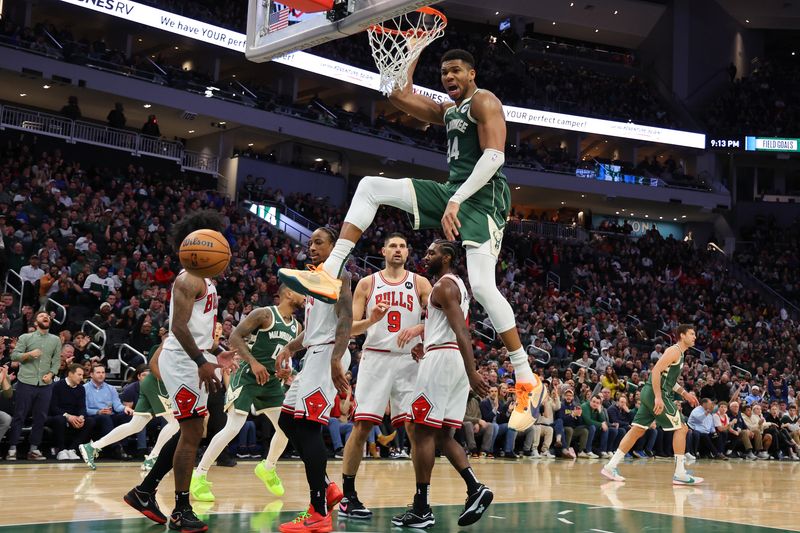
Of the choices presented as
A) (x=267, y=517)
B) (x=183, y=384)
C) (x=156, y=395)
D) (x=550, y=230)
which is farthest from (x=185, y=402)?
(x=550, y=230)

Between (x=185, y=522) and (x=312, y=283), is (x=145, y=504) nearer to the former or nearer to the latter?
(x=185, y=522)

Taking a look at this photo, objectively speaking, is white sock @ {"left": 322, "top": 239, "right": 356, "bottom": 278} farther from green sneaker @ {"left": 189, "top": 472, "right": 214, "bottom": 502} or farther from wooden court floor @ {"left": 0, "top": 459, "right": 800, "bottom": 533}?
green sneaker @ {"left": 189, "top": 472, "right": 214, "bottom": 502}

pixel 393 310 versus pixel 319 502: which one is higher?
pixel 393 310

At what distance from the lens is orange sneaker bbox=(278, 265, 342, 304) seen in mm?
5043

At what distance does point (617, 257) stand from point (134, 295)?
23.8m

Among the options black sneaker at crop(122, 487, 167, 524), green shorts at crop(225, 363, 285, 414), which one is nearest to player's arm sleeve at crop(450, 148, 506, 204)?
black sneaker at crop(122, 487, 167, 524)

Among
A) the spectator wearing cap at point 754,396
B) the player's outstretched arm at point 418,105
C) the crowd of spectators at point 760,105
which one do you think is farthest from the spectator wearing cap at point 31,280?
the crowd of spectators at point 760,105

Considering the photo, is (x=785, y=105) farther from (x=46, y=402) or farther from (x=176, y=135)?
(x=46, y=402)

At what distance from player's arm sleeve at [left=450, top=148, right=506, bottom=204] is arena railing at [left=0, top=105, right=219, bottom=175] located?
66.3 ft

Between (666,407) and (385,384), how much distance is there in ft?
18.8

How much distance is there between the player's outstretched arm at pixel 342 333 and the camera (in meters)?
5.86

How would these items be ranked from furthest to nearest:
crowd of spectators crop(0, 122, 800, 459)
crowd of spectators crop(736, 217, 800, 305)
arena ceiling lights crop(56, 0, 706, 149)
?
1. crowd of spectators crop(736, 217, 800, 305)
2. arena ceiling lights crop(56, 0, 706, 149)
3. crowd of spectators crop(0, 122, 800, 459)

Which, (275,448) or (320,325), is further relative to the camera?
(275,448)

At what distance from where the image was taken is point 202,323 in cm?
606
